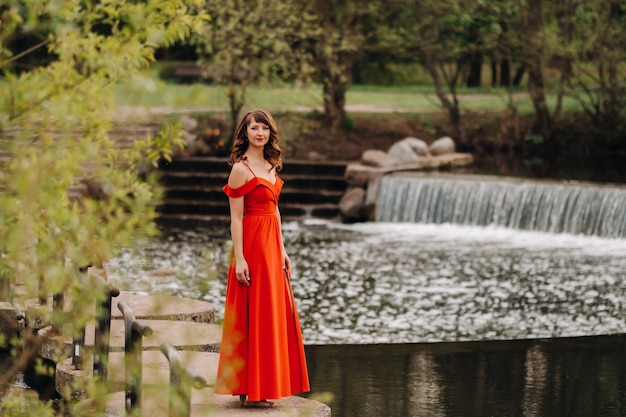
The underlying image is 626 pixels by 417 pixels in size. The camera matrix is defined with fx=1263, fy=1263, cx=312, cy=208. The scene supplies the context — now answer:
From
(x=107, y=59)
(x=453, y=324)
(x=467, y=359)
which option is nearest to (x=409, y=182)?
(x=453, y=324)

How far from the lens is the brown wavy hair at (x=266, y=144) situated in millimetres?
7199

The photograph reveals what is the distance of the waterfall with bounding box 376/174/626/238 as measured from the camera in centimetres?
2055

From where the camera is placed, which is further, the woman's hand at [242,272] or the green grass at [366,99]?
the green grass at [366,99]

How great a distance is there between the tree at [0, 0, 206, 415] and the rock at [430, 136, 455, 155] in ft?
71.9

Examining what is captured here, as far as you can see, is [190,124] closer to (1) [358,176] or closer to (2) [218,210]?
(2) [218,210]

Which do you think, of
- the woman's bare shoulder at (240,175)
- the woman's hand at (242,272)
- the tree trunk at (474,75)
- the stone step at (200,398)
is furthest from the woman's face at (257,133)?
the tree trunk at (474,75)

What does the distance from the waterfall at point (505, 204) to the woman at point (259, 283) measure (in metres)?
13.7

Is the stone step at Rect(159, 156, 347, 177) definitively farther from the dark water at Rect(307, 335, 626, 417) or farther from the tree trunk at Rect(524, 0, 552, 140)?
the dark water at Rect(307, 335, 626, 417)

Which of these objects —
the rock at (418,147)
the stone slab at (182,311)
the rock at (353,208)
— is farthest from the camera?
the rock at (418,147)

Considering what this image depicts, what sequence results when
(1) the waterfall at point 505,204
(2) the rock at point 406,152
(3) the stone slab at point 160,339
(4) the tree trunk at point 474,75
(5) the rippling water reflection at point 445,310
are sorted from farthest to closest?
(4) the tree trunk at point 474,75 → (2) the rock at point 406,152 → (1) the waterfall at point 505,204 → (5) the rippling water reflection at point 445,310 → (3) the stone slab at point 160,339

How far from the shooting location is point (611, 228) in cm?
2023

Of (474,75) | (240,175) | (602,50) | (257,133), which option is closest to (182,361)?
(240,175)

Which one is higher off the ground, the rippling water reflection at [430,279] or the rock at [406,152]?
the rock at [406,152]

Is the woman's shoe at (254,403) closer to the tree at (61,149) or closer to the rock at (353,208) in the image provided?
the tree at (61,149)
